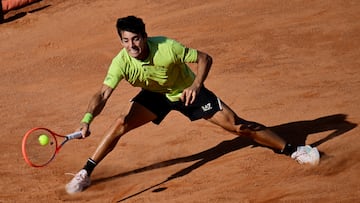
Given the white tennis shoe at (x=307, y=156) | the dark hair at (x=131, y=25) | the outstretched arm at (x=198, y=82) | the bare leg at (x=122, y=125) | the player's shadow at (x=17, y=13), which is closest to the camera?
the dark hair at (x=131, y=25)

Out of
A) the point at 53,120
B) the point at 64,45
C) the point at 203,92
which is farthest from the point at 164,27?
the point at 203,92

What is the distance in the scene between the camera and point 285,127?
997 centimetres

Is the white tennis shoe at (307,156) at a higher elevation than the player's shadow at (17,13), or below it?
below

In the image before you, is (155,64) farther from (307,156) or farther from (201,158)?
(307,156)

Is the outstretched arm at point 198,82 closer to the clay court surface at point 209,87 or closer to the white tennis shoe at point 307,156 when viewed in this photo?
the clay court surface at point 209,87

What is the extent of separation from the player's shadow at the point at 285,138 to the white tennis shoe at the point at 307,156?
54 cm

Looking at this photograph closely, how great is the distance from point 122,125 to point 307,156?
81.5 inches

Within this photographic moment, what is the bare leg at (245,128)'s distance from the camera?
8539mm

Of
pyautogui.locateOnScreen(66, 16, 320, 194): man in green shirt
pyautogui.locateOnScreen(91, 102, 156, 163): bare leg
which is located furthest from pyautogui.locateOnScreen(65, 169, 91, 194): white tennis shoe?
pyautogui.locateOnScreen(91, 102, 156, 163): bare leg

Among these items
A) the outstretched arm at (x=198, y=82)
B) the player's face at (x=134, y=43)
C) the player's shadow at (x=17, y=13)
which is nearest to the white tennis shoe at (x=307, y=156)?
the outstretched arm at (x=198, y=82)

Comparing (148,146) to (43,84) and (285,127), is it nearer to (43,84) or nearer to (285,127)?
(285,127)

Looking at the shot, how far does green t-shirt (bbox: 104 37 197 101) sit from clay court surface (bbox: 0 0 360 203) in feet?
4.06

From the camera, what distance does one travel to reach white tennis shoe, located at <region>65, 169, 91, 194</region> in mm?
8641

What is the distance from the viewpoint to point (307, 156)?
29.0ft
